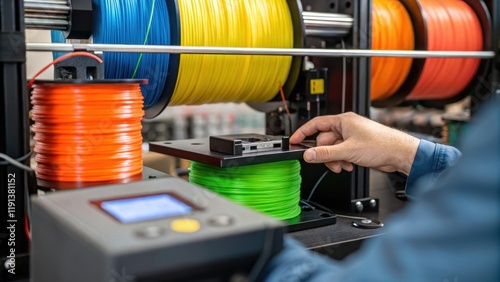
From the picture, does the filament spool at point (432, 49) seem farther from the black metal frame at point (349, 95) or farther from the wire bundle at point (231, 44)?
the wire bundle at point (231, 44)

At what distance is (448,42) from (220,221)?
155cm

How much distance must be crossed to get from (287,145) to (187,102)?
385mm

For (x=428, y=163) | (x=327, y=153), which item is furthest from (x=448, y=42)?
(x=327, y=153)

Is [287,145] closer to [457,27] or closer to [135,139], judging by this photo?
[135,139]

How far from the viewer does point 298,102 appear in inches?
69.7

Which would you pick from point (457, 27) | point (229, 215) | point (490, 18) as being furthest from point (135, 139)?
point (490, 18)

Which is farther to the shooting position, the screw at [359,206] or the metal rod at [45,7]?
the screw at [359,206]

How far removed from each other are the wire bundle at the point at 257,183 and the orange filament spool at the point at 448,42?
810mm

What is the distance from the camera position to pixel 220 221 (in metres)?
0.77

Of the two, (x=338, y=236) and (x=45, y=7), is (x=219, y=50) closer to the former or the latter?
(x=45, y=7)

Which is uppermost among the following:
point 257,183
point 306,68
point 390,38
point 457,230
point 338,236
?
point 390,38

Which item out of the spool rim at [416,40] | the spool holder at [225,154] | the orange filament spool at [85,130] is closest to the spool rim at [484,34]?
the spool rim at [416,40]

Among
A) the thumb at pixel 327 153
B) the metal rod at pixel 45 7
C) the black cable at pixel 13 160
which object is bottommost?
the thumb at pixel 327 153

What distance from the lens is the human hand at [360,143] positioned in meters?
1.49
